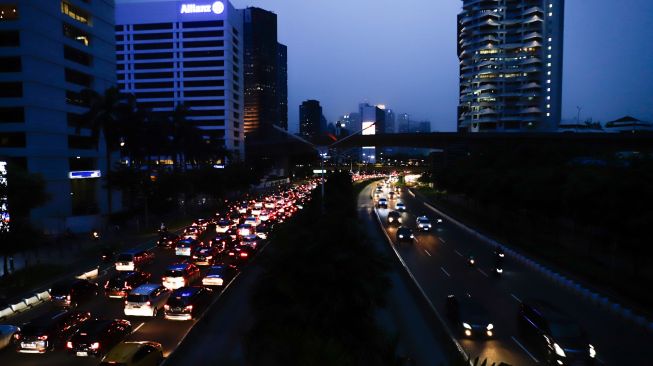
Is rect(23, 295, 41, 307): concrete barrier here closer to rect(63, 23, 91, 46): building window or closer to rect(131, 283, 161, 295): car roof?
rect(131, 283, 161, 295): car roof

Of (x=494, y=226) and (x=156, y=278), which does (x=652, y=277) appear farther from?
(x=156, y=278)

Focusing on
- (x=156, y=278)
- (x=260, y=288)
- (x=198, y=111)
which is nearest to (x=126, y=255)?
(x=156, y=278)

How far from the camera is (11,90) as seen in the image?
44.8 metres

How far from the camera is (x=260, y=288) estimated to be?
14047 millimetres

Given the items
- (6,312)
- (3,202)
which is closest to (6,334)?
(6,312)

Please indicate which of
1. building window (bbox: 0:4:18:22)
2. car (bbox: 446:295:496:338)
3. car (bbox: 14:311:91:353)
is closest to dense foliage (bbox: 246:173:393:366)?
car (bbox: 446:295:496:338)

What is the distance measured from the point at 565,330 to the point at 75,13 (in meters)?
53.0

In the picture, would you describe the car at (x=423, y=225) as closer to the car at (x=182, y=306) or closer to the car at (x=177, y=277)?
the car at (x=177, y=277)

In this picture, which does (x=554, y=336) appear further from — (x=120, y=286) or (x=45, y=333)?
(x=120, y=286)

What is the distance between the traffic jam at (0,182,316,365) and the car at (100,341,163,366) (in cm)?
3

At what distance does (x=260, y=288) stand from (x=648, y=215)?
17.3m

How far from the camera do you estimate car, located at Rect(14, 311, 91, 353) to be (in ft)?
54.4

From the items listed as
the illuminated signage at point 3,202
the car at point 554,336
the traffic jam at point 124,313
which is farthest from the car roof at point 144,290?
the car at point 554,336

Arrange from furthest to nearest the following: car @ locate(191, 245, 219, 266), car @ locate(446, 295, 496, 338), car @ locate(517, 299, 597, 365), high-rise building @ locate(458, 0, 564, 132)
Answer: high-rise building @ locate(458, 0, 564, 132) < car @ locate(191, 245, 219, 266) < car @ locate(446, 295, 496, 338) < car @ locate(517, 299, 597, 365)
